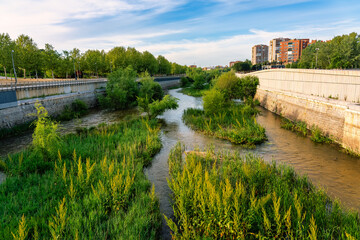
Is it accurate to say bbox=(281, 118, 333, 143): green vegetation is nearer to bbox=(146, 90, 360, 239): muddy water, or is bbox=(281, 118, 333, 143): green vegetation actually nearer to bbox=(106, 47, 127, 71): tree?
bbox=(146, 90, 360, 239): muddy water

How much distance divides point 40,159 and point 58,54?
5693 cm

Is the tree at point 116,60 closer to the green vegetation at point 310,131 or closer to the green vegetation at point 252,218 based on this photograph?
the green vegetation at point 310,131

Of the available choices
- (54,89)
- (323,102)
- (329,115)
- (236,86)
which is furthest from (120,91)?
(329,115)

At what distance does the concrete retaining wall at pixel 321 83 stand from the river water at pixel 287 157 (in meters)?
5.69

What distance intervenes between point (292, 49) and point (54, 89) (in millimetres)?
162823

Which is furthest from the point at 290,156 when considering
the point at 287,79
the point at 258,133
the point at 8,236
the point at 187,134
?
the point at 287,79

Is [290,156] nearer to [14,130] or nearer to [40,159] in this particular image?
[40,159]

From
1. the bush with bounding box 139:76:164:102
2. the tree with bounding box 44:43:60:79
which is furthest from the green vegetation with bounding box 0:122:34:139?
the tree with bounding box 44:43:60:79

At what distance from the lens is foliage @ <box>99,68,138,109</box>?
39375 millimetres

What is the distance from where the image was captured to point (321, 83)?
25000mm

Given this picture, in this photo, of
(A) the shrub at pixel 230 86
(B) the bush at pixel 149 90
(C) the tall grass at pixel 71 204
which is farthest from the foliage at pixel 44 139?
(A) the shrub at pixel 230 86

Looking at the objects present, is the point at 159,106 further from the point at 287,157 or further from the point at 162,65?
the point at 162,65

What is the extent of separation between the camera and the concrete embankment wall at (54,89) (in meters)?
29.5

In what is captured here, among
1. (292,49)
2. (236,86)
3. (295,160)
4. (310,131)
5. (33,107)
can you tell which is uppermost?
(292,49)
